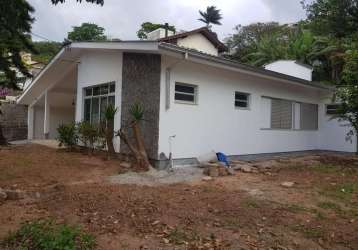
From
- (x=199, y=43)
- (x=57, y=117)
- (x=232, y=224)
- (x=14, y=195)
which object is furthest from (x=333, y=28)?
(x=14, y=195)

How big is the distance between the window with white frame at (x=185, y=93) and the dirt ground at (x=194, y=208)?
8.87 feet

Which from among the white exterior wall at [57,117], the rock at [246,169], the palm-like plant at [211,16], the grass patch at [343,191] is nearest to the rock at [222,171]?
the rock at [246,169]

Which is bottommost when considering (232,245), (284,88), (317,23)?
(232,245)

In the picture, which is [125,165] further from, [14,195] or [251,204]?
[251,204]

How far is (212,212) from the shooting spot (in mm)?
6406

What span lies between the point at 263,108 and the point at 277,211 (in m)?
8.07

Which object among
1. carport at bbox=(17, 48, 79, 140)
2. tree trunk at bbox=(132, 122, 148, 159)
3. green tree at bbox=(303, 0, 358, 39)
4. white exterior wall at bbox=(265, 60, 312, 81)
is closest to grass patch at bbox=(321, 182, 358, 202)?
tree trunk at bbox=(132, 122, 148, 159)

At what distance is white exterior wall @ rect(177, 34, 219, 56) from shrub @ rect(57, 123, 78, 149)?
20.8 m

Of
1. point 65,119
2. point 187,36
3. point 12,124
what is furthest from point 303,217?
point 187,36

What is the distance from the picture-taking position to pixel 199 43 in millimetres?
34812

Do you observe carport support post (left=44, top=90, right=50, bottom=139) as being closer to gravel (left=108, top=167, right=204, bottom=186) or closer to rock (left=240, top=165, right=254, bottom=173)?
gravel (left=108, top=167, right=204, bottom=186)

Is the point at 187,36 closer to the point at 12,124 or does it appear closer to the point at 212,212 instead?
the point at 12,124

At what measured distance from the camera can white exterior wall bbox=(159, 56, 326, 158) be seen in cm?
1096

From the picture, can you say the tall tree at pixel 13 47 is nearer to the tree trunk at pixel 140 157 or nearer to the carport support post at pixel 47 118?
the carport support post at pixel 47 118
